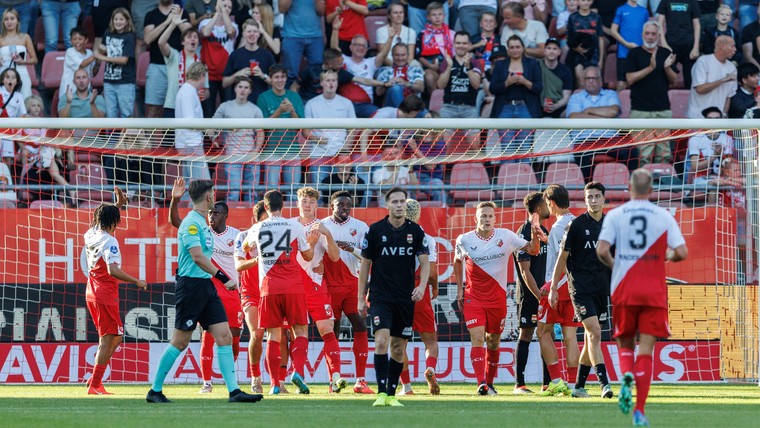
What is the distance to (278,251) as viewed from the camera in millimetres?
12516

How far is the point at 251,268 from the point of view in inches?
522

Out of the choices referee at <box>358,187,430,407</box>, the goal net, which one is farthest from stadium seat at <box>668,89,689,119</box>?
A: referee at <box>358,187,430,407</box>

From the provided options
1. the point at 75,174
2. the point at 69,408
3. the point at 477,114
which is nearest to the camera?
the point at 69,408

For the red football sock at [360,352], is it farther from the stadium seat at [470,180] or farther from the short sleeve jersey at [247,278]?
the stadium seat at [470,180]

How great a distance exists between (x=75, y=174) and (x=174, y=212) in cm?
396

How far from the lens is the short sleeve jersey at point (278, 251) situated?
1249cm

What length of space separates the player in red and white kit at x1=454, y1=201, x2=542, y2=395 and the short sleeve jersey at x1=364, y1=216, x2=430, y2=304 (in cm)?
173

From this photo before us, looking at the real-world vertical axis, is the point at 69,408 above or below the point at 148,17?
below

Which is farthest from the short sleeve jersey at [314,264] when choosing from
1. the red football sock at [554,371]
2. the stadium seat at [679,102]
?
the stadium seat at [679,102]

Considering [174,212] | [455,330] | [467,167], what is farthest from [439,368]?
[174,212]

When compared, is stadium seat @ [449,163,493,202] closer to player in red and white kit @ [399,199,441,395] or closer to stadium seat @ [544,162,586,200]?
stadium seat @ [544,162,586,200]

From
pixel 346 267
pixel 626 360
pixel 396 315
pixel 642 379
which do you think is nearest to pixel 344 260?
pixel 346 267

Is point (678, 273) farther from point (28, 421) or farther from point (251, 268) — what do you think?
point (28, 421)

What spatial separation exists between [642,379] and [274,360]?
4.98m
